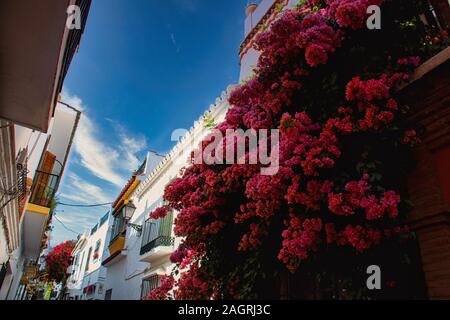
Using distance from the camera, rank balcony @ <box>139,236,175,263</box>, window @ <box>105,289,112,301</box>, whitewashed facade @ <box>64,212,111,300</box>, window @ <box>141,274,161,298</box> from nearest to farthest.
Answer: balcony @ <box>139,236,175,263</box>, window @ <box>141,274,161,298</box>, window @ <box>105,289,112,301</box>, whitewashed facade @ <box>64,212,111,300</box>

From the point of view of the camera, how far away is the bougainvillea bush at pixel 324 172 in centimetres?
258

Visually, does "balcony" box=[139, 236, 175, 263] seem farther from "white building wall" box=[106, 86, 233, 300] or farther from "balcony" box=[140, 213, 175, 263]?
"white building wall" box=[106, 86, 233, 300]

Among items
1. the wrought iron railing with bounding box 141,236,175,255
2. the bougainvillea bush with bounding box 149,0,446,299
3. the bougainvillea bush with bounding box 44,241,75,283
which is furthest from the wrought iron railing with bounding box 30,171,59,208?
the bougainvillea bush with bounding box 44,241,75,283

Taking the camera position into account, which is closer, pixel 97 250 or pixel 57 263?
pixel 57 263

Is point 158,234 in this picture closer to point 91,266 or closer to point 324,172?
point 324,172

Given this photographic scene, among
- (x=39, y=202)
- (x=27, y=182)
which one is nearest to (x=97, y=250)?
(x=39, y=202)

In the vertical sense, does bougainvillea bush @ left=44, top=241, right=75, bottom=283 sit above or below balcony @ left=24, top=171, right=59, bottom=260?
below

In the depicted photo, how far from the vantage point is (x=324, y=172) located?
282cm

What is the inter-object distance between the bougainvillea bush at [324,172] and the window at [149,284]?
15.2 feet

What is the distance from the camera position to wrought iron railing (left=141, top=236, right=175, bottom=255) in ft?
25.7

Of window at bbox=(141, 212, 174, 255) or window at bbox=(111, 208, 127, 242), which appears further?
window at bbox=(111, 208, 127, 242)

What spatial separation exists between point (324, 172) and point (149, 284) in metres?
7.62

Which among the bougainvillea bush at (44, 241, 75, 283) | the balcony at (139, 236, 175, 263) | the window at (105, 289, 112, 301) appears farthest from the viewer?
the bougainvillea bush at (44, 241, 75, 283)

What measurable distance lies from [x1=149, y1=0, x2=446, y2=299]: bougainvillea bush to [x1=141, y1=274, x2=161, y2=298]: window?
15.2 feet
